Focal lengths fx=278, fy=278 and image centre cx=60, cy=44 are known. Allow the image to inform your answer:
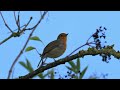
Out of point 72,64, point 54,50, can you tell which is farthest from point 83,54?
point 54,50

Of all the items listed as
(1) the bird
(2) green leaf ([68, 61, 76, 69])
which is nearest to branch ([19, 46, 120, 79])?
(2) green leaf ([68, 61, 76, 69])

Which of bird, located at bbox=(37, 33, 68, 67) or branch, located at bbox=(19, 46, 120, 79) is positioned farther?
bird, located at bbox=(37, 33, 68, 67)

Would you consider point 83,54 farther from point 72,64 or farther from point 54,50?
point 54,50

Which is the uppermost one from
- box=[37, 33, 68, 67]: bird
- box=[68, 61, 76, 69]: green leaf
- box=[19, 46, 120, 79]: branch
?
box=[37, 33, 68, 67]: bird

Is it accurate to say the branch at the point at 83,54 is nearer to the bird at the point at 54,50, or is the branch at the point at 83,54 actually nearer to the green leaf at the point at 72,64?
the green leaf at the point at 72,64

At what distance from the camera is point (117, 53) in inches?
46.6

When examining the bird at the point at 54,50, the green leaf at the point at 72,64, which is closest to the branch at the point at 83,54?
the green leaf at the point at 72,64

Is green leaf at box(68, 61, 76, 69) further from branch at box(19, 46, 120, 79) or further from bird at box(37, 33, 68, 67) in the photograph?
bird at box(37, 33, 68, 67)

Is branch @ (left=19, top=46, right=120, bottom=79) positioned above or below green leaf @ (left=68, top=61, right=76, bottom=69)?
above
